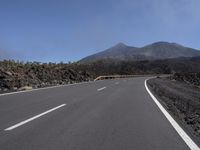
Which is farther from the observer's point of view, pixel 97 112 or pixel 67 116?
pixel 97 112

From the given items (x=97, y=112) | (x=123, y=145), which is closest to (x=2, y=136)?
(x=123, y=145)

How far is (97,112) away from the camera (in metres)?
11.9

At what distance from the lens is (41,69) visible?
45000 mm

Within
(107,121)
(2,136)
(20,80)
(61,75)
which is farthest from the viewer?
(61,75)

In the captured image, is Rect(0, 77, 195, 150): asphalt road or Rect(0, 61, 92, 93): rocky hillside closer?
Rect(0, 77, 195, 150): asphalt road

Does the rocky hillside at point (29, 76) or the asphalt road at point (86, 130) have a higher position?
the rocky hillside at point (29, 76)

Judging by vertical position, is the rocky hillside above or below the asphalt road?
above

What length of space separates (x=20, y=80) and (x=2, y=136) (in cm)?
2467

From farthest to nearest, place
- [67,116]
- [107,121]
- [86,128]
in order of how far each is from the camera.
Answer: [67,116]
[107,121]
[86,128]

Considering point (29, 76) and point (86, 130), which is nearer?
point (86, 130)

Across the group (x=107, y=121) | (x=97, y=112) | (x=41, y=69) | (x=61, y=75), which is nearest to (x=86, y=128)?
(x=107, y=121)

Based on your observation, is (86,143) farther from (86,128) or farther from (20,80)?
(20,80)

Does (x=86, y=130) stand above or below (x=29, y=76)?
below

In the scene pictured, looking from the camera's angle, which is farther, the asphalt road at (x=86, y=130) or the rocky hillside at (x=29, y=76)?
the rocky hillside at (x=29, y=76)
